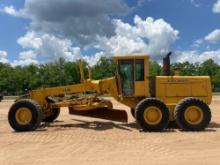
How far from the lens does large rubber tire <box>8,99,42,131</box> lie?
52.5 ft

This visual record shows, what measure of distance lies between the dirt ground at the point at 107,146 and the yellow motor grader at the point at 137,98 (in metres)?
0.51

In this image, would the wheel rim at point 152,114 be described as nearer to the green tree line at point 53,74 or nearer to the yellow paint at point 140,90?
the yellow paint at point 140,90

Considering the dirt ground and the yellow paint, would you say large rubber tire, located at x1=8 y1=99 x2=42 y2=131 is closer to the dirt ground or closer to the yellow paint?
the dirt ground

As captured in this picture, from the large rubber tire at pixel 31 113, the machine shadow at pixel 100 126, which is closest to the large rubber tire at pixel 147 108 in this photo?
the machine shadow at pixel 100 126

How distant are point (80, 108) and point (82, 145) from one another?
183 inches

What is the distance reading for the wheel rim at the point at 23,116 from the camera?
52.9 ft

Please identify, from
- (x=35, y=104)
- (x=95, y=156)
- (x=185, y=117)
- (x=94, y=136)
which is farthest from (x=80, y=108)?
(x=95, y=156)

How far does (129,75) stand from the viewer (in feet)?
53.6

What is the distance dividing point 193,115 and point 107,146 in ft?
15.7

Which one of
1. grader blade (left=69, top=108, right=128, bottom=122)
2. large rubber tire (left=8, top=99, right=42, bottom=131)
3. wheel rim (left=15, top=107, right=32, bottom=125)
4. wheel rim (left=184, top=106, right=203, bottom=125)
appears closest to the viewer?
wheel rim (left=184, top=106, right=203, bottom=125)

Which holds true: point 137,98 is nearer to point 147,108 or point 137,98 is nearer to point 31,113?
point 147,108

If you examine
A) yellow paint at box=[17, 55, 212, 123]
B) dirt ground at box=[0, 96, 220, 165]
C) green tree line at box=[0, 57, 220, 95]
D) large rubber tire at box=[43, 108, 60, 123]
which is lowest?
dirt ground at box=[0, 96, 220, 165]

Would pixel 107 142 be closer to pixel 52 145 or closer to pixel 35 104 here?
pixel 52 145

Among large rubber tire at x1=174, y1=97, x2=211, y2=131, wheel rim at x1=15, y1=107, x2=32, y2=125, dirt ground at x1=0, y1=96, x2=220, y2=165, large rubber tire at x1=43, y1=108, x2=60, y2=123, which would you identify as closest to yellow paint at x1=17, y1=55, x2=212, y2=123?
large rubber tire at x1=174, y1=97, x2=211, y2=131
